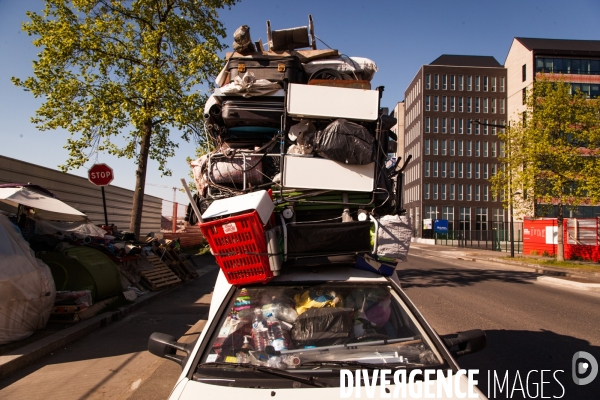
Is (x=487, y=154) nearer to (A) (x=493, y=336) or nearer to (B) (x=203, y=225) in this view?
(A) (x=493, y=336)

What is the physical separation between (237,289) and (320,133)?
4.76ft

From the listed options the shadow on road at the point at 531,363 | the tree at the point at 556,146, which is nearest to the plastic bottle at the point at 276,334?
the shadow on road at the point at 531,363

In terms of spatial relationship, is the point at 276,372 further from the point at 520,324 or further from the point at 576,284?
the point at 576,284

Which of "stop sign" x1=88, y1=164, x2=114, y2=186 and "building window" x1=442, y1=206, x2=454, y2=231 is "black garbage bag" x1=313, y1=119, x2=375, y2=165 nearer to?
"stop sign" x1=88, y1=164, x2=114, y2=186

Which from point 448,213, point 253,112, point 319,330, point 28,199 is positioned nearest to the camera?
point 319,330

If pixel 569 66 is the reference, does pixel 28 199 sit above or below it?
below

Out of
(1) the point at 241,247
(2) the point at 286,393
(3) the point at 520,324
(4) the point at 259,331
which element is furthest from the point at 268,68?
(3) the point at 520,324

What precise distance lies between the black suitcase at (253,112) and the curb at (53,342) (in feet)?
13.4

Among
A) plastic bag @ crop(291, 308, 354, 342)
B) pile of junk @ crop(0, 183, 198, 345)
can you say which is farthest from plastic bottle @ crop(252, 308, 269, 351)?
pile of junk @ crop(0, 183, 198, 345)

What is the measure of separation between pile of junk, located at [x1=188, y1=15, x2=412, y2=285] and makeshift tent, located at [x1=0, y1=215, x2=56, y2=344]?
3348mm

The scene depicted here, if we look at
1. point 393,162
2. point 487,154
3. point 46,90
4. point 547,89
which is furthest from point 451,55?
point 393,162

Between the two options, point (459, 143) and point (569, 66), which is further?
point (459, 143)

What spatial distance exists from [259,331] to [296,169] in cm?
137

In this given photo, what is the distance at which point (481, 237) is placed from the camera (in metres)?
55.9
